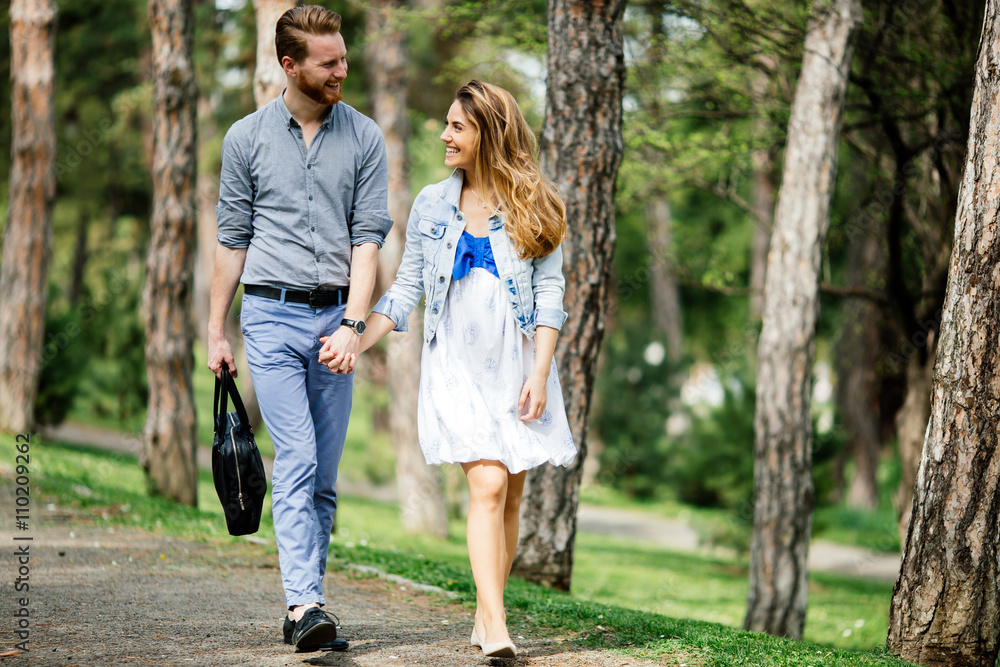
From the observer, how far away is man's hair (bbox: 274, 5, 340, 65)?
3541mm

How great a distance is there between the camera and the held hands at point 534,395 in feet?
11.6

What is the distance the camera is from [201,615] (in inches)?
161

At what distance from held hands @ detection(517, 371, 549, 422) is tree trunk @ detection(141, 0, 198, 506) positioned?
4.97m

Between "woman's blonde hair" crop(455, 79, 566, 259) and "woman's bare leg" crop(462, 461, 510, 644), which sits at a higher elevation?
"woman's blonde hair" crop(455, 79, 566, 259)

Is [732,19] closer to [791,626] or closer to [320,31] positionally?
[791,626]

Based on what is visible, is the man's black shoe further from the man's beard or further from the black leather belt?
the man's beard

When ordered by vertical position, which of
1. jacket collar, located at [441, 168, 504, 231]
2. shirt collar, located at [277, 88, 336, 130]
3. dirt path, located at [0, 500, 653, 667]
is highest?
shirt collar, located at [277, 88, 336, 130]

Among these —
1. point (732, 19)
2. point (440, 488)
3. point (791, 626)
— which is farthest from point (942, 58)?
point (440, 488)

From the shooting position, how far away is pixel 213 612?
4.16 m

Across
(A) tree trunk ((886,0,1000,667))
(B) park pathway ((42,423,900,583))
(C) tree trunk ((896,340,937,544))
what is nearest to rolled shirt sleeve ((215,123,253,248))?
(A) tree trunk ((886,0,1000,667))

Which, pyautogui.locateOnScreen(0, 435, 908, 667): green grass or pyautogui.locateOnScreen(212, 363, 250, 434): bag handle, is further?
pyautogui.locateOnScreen(0, 435, 908, 667): green grass

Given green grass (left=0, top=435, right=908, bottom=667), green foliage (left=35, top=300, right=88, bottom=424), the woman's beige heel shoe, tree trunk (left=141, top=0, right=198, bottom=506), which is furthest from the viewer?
green foliage (left=35, top=300, right=88, bottom=424)

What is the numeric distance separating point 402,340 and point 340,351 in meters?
7.95

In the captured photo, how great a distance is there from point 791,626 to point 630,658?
4.59 meters
